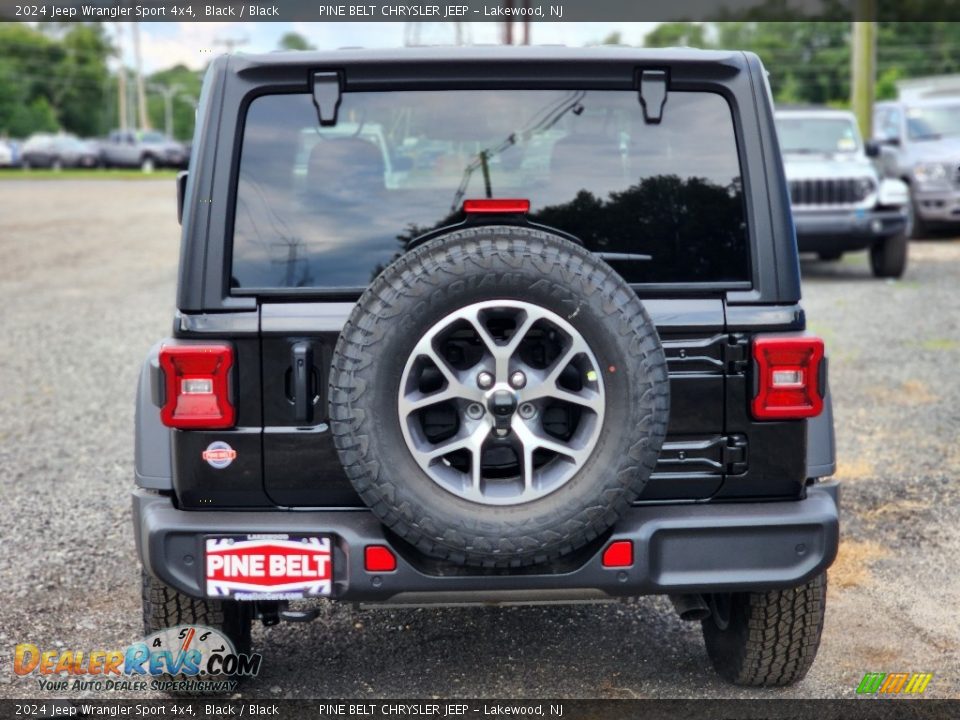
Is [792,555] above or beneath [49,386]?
above

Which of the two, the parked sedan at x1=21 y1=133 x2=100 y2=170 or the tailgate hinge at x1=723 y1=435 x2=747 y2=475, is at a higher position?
the parked sedan at x1=21 y1=133 x2=100 y2=170

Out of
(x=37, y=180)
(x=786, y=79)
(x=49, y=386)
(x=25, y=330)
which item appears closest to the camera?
(x=49, y=386)

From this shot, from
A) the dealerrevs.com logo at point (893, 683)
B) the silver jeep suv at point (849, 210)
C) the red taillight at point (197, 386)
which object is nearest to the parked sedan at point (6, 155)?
the silver jeep suv at point (849, 210)

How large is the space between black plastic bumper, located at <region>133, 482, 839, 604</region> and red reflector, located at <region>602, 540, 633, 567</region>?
1 centimetres

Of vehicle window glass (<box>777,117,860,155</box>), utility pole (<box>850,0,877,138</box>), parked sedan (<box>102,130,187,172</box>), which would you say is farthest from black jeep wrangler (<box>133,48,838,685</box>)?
parked sedan (<box>102,130,187,172</box>)

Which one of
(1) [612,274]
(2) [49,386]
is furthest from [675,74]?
(2) [49,386]

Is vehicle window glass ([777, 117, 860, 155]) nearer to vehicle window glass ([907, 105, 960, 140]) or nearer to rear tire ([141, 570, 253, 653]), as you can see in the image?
vehicle window glass ([907, 105, 960, 140])

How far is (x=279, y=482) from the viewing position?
315 centimetres

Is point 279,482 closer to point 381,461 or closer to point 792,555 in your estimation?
point 381,461

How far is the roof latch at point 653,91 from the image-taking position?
324cm

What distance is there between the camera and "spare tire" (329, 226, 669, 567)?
2.85 m

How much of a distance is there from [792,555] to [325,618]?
70.5 inches

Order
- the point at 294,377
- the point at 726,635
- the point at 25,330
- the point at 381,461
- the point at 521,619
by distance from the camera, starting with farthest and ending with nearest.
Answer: the point at 25,330 < the point at 521,619 < the point at 726,635 < the point at 294,377 < the point at 381,461

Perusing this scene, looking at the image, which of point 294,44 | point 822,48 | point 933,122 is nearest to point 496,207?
point 933,122
